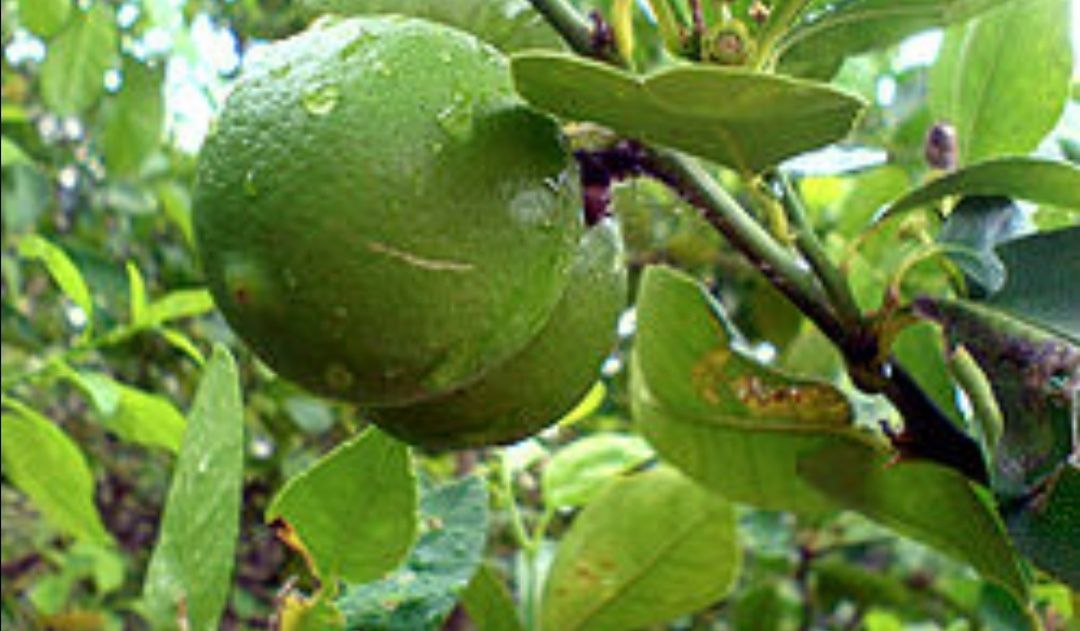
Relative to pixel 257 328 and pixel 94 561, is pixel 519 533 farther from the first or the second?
pixel 94 561

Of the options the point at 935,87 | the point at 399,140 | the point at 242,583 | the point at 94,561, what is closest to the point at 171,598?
the point at 399,140

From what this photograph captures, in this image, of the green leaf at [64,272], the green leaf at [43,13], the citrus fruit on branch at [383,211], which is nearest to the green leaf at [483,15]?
the citrus fruit on branch at [383,211]

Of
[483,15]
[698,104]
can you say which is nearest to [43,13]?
[483,15]

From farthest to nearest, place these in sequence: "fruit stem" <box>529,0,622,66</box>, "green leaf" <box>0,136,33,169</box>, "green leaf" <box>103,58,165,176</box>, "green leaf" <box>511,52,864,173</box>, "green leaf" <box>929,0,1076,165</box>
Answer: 1. "green leaf" <box>103,58,165,176</box>
2. "green leaf" <box>0,136,33,169</box>
3. "green leaf" <box>929,0,1076,165</box>
4. "fruit stem" <box>529,0,622,66</box>
5. "green leaf" <box>511,52,864,173</box>

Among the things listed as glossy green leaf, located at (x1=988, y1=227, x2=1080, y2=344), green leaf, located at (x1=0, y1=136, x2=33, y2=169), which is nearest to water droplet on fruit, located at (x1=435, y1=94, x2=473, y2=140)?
glossy green leaf, located at (x1=988, y1=227, x2=1080, y2=344)

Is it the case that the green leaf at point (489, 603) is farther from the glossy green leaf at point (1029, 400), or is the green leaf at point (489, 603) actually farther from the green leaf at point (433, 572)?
the glossy green leaf at point (1029, 400)

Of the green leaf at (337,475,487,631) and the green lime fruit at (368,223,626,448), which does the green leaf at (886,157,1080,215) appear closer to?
the green lime fruit at (368,223,626,448)

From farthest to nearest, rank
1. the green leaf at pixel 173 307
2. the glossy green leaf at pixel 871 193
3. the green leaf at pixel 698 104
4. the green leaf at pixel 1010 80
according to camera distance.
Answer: the green leaf at pixel 173 307
the glossy green leaf at pixel 871 193
the green leaf at pixel 1010 80
the green leaf at pixel 698 104
